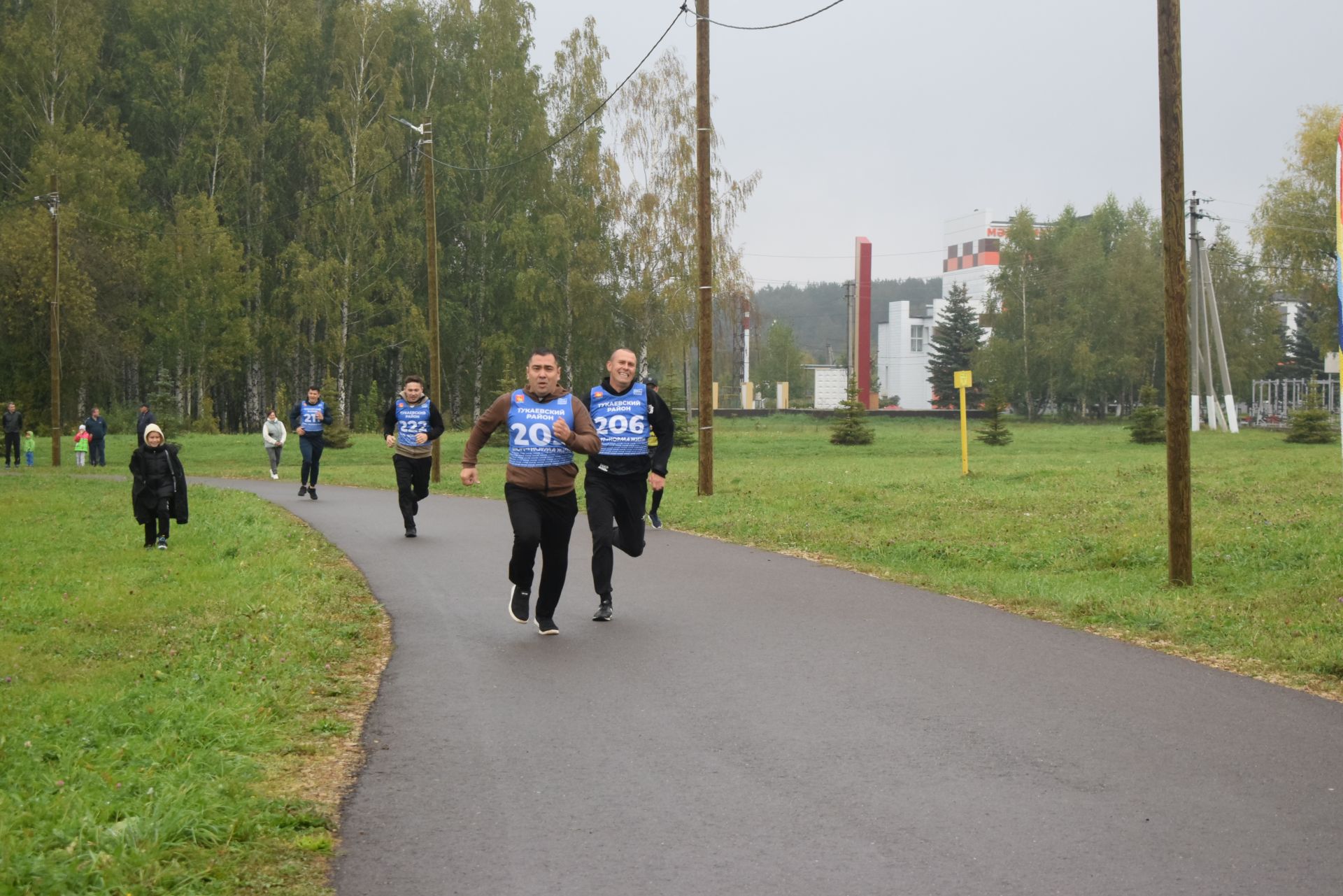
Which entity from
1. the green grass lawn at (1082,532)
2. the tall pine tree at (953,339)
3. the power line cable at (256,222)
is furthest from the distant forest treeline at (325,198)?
the tall pine tree at (953,339)

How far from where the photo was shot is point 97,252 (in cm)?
4800

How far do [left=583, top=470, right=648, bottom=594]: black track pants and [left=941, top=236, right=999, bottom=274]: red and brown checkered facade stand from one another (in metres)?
142

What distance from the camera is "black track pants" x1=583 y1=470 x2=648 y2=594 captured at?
10125 millimetres

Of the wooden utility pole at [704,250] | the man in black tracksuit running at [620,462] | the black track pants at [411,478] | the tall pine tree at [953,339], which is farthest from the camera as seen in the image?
the tall pine tree at [953,339]

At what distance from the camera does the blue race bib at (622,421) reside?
34.0 feet

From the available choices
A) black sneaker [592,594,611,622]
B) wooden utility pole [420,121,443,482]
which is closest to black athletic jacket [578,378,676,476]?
black sneaker [592,594,611,622]

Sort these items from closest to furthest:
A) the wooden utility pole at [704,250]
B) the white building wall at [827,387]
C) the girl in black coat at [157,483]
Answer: the girl in black coat at [157,483] < the wooden utility pole at [704,250] < the white building wall at [827,387]

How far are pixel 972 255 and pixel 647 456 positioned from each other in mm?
154326

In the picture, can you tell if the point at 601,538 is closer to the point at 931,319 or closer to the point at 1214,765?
the point at 1214,765

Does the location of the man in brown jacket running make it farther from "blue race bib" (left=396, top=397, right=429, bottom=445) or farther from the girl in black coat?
"blue race bib" (left=396, top=397, right=429, bottom=445)

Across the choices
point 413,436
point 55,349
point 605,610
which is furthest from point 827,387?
point 605,610

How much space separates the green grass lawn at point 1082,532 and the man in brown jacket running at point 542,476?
12.8ft

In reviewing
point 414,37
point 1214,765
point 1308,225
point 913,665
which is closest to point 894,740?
point 1214,765

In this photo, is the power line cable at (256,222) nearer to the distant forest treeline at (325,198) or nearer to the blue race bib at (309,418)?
the distant forest treeline at (325,198)
